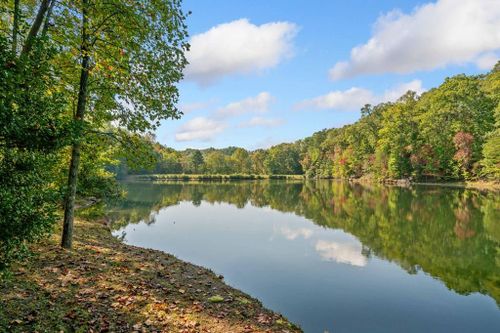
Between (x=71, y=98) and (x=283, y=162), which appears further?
(x=283, y=162)

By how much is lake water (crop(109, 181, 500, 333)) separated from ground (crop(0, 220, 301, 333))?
231cm

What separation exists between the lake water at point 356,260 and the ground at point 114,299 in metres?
2.31

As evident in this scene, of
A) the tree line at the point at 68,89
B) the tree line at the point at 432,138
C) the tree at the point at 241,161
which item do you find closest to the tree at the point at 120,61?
the tree line at the point at 68,89

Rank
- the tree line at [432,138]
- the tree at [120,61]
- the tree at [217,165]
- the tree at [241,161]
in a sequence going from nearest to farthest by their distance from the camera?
the tree at [120,61]
the tree line at [432,138]
the tree at [217,165]
the tree at [241,161]

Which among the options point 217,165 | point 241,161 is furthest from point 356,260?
point 241,161

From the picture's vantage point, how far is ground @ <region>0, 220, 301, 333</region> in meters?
6.59

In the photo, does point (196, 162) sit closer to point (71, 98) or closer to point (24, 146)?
point (71, 98)

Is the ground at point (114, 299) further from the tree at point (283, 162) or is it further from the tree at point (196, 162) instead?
the tree at point (283, 162)

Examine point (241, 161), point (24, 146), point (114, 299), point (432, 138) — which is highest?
point (432, 138)

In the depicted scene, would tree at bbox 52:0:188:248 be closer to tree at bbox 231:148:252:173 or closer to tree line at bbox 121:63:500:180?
tree line at bbox 121:63:500:180

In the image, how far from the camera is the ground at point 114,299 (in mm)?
6586

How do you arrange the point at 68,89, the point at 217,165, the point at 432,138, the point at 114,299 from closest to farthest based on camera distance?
the point at 114,299 < the point at 68,89 < the point at 432,138 < the point at 217,165

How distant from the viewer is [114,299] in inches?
311

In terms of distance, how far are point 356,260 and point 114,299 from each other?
11.9m
